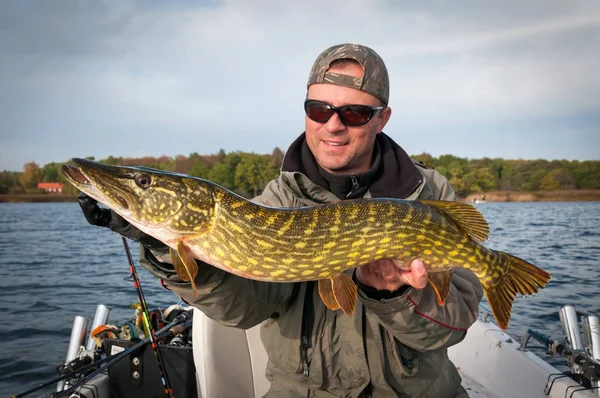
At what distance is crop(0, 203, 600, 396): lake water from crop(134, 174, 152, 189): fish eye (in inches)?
189

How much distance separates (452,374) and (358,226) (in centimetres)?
106

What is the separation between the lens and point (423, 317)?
212 centimetres

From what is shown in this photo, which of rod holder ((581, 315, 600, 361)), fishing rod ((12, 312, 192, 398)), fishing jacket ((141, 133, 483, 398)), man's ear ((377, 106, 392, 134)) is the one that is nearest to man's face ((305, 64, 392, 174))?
man's ear ((377, 106, 392, 134))

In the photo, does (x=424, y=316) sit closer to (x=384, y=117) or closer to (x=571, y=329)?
(x=384, y=117)

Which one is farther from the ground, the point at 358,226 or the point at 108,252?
the point at 358,226

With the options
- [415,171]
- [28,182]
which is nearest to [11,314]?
[415,171]

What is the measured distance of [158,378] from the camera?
9.61 ft

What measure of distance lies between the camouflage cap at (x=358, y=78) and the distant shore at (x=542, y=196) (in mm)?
52354

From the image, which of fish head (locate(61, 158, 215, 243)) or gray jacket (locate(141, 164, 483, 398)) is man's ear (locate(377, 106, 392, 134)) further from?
fish head (locate(61, 158, 215, 243))

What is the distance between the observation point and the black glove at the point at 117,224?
5.96ft

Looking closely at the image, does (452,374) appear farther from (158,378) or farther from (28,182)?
(28,182)

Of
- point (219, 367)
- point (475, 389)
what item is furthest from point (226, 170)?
point (219, 367)

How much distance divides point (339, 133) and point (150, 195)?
46.5 inches

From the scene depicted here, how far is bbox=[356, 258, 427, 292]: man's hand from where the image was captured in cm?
206
